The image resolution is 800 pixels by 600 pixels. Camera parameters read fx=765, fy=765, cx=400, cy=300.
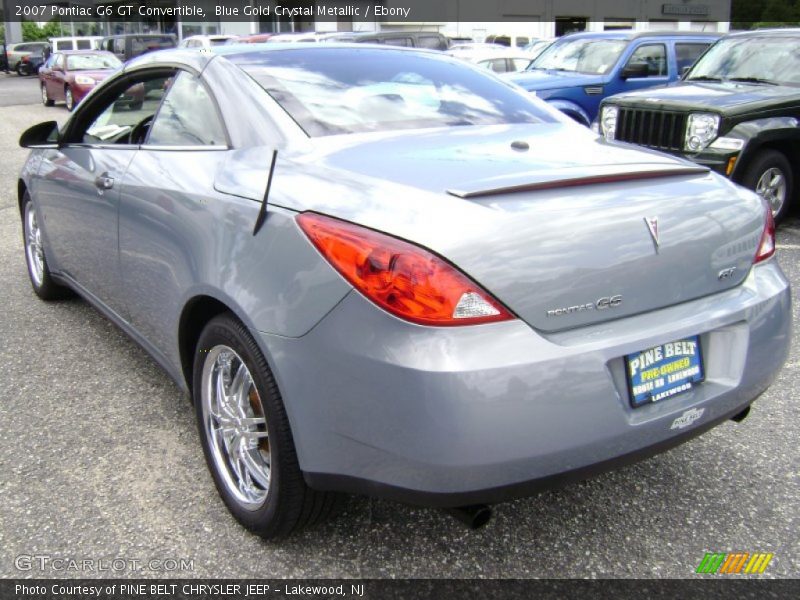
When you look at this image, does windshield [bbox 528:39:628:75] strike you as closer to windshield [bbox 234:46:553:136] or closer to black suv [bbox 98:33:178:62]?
Result: windshield [bbox 234:46:553:136]

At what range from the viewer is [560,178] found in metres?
2.22

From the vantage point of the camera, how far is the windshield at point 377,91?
9.19 ft

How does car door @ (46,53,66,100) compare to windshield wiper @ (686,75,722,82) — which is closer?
windshield wiper @ (686,75,722,82)

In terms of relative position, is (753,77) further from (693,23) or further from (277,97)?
(693,23)

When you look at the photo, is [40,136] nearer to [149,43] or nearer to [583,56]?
[583,56]

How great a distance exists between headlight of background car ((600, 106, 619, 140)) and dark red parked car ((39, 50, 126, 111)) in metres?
13.9

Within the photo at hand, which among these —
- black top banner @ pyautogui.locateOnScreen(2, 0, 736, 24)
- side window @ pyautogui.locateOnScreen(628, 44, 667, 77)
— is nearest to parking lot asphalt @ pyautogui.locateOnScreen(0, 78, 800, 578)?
side window @ pyautogui.locateOnScreen(628, 44, 667, 77)

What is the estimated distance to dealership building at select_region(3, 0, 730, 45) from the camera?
3941cm

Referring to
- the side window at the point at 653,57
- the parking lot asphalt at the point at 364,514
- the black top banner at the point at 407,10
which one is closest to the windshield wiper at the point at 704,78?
the side window at the point at 653,57

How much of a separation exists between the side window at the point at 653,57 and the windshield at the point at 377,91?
27.8 feet

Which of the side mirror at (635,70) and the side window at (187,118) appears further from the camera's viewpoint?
the side mirror at (635,70)

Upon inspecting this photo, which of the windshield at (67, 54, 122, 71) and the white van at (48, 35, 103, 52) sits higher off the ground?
the white van at (48, 35, 103, 52)

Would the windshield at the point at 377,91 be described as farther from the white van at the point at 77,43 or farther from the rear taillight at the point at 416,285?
the white van at the point at 77,43

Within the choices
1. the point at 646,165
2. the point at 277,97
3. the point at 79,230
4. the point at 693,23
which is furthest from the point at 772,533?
the point at 693,23
